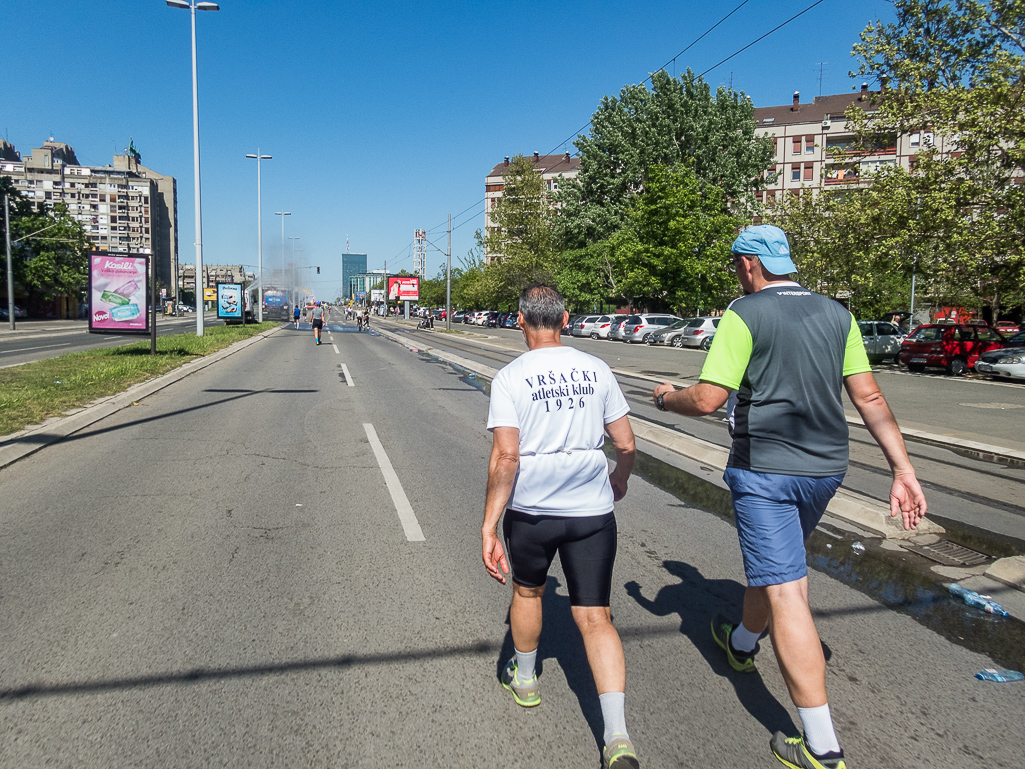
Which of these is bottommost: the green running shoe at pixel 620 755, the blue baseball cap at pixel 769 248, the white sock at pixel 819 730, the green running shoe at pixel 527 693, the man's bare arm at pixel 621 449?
the green running shoe at pixel 527 693

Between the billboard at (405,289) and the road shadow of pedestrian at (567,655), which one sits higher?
the billboard at (405,289)

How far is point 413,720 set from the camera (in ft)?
9.41

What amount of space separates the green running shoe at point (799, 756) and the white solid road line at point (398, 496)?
118 inches

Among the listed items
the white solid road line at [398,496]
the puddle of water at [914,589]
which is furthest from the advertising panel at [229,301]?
the puddle of water at [914,589]

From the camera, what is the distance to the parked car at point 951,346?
23.4 meters

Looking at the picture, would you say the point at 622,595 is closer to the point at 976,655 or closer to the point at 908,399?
the point at 976,655

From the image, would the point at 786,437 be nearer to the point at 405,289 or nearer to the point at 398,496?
the point at 398,496

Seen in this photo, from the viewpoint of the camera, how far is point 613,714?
2.57m

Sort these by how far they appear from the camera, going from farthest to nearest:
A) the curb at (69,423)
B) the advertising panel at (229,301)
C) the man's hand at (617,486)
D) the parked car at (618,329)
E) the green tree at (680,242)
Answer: the advertising panel at (229,301) < the parked car at (618,329) < the green tree at (680,242) < the curb at (69,423) < the man's hand at (617,486)

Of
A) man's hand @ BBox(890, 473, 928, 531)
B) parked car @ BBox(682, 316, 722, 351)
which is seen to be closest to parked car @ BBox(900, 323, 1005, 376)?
parked car @ BBox(682, 316, 722, 351)

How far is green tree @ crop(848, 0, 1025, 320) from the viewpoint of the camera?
817 inches

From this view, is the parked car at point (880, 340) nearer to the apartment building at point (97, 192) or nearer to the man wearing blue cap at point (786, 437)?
the man wearing blue cap at point (786, 437)

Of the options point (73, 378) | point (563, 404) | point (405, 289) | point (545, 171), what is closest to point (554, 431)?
point (563, 404)

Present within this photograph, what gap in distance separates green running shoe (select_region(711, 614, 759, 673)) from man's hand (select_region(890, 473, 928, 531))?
33.4 inches
